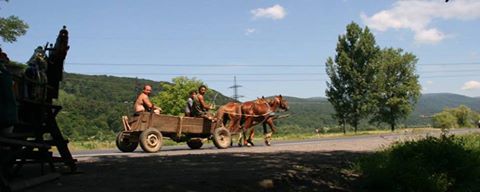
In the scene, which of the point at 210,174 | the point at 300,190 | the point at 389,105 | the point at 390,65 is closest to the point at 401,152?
the point at 300,190

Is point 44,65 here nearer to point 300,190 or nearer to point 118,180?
point 118,180

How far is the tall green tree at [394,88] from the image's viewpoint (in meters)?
60.5

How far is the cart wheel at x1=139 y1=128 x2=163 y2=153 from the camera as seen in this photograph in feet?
49.4

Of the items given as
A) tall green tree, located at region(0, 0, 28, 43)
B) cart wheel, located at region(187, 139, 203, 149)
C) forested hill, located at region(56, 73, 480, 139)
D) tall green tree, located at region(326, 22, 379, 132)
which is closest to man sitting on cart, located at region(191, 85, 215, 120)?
Answer: cart wheel, located at region(187, 139, 203, 149)

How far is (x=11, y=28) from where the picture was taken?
22.9 metres

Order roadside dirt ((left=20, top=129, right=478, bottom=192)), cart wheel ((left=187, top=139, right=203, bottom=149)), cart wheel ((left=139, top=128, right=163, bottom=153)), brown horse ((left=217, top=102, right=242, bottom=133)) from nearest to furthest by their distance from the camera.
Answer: roadside dirt ((left=20, top=129, right=478, bottom=192))
cart wheel ((left=139, top=128, right=163, bottom=153))
cart wheel ((left=187, top=139, right=203, bottom=149))
brown horse ((left=217, top=102, right=242, bottom=133))

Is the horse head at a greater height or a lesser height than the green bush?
greater

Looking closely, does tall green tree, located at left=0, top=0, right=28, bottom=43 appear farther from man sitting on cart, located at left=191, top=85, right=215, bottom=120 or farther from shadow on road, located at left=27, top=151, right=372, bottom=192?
shadow on road, located at left=27, top=151, right=372, bottom=192

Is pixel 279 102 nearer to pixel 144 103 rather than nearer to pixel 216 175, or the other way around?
pixel 144 103

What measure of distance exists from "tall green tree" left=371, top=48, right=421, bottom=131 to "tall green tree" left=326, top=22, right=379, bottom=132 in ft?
4.11

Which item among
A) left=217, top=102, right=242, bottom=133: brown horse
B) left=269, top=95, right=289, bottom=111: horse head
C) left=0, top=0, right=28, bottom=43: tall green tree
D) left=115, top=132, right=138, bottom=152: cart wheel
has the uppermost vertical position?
left=0, top=0, right=28, bottom=43: tall green tree

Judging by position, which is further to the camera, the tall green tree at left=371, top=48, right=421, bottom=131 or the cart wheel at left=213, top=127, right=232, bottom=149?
the tall green tree at left=371, top=48, right=421, bottom=131

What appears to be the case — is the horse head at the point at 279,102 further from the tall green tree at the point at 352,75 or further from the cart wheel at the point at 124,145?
the tall green tree at the point at 352,75

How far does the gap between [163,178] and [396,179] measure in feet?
15.5
